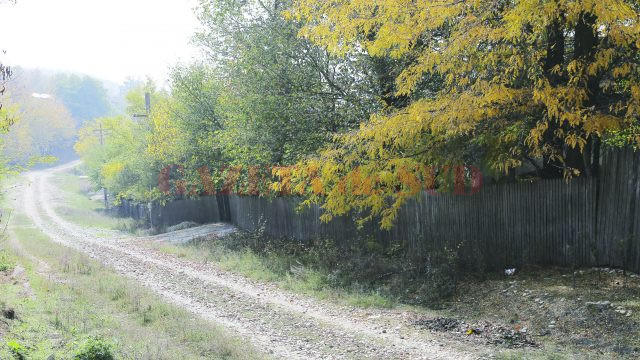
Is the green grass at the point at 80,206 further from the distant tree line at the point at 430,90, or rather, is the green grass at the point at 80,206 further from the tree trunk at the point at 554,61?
the tree trunk at the point at 554,61

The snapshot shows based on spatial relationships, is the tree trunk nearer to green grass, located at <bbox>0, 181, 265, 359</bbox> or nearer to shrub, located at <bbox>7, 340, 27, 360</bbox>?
green grass, located at <bbox>0, 181, 265, 359</bbox>

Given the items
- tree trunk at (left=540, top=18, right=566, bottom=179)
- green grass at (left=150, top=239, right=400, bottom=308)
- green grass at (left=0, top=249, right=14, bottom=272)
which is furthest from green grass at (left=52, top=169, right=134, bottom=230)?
tree trunk at (left=540, top=18, right=566, bottom=179)

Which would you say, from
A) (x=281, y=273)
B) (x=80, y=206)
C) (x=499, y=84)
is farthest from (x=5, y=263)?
(x=80, y=206)

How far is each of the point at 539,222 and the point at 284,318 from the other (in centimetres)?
521

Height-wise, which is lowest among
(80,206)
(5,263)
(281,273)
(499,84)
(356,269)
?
(80,206)

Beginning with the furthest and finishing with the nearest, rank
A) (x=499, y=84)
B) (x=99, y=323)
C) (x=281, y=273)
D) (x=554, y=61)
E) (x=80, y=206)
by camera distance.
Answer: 1. (x=80, y=206)
2. (x=281, y=273)
3. (x=554, y=61)
4. (x=499, y=84)
5. (x=99, y=323)

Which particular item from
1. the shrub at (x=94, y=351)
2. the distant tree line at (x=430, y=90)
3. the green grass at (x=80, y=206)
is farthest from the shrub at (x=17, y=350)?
the green grass at (x=80, y=206)

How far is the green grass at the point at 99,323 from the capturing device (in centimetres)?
680

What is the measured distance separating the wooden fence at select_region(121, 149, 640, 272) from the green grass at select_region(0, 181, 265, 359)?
5.62m

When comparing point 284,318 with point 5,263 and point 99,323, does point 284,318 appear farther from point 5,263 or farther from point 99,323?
point 5,263

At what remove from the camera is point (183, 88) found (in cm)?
2388

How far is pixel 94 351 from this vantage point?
236 inches

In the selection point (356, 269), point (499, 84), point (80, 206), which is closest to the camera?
point (499, 84)

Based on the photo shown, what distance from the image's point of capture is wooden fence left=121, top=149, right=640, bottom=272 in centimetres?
857
